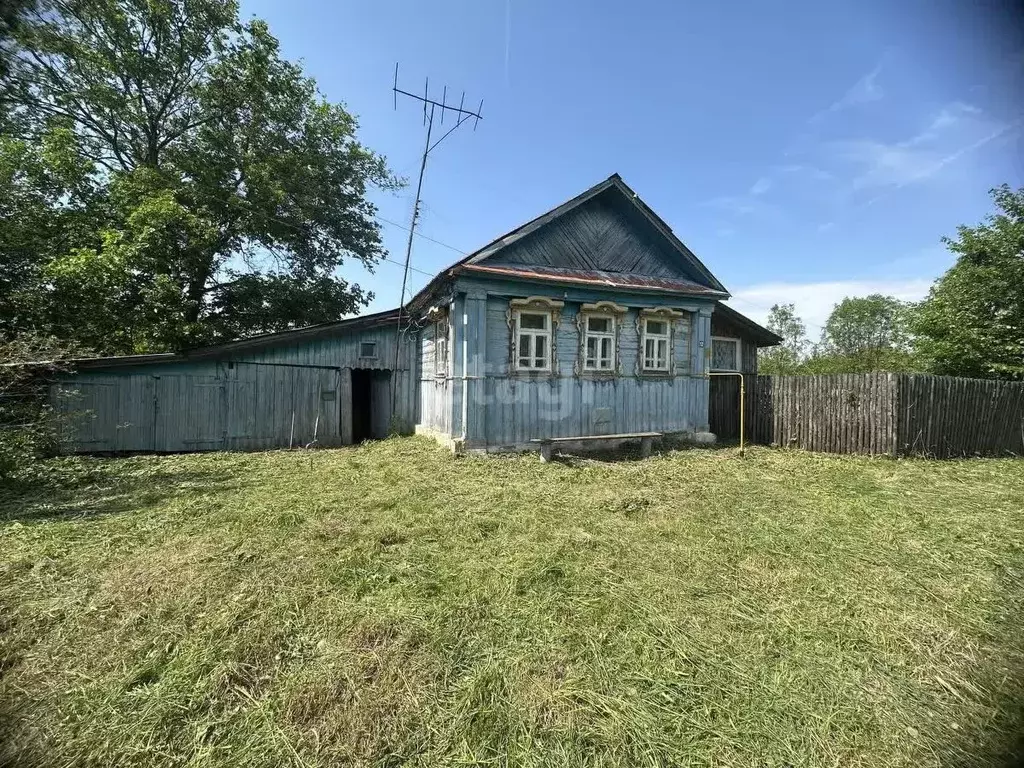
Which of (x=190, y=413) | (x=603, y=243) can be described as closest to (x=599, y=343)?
(x=603, y=243)

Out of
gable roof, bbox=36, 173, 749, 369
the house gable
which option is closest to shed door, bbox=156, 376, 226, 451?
gable roof, bbox=36, 173, 749, 369

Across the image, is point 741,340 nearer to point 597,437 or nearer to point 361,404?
point 597,437

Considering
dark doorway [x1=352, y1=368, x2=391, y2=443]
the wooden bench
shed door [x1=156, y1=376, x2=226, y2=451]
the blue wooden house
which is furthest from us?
dark doorway [x1=352, y1=368, x2=391, y2=443]

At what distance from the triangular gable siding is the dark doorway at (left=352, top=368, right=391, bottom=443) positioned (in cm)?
611

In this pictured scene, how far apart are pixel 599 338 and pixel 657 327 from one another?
1.98 metres

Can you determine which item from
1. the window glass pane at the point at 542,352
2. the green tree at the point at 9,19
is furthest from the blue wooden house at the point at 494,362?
the green tree at the point at 9,19

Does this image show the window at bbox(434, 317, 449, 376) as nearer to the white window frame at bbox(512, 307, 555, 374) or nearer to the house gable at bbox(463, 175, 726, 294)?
the white window frame at bbox(512, 307, 555, 374)

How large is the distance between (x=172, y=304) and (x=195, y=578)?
47.0 ft

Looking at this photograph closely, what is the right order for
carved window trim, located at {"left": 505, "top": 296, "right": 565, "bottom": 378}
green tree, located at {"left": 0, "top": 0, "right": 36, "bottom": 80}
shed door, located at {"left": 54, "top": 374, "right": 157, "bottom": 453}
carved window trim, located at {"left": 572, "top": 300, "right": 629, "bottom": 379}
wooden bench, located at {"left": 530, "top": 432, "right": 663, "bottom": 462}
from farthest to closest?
carved window trim, located at {"left": 572, "top": 300, "right": 629, "bottom": 379} < carved window trim, located at {"left": 505, "top": 296, "right": 565, "bottom": 378} < wooden bench, located at {"left": 530, "top": 432, "right": 663, "bottom": 462} < shed door, located at {"left": 54, "top": 374, "right": 157, "bottom": 453} < green tree, located at {"left": 0, "top": 0, "right": 36, "bottom": 80}

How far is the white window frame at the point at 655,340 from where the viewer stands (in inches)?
434

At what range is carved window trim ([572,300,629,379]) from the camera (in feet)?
33.9

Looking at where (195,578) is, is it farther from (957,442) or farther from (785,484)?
(957,442)

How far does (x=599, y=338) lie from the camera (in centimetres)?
1059

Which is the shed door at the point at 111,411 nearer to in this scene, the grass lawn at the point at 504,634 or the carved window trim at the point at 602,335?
the grass lawn at the point at 504,634
